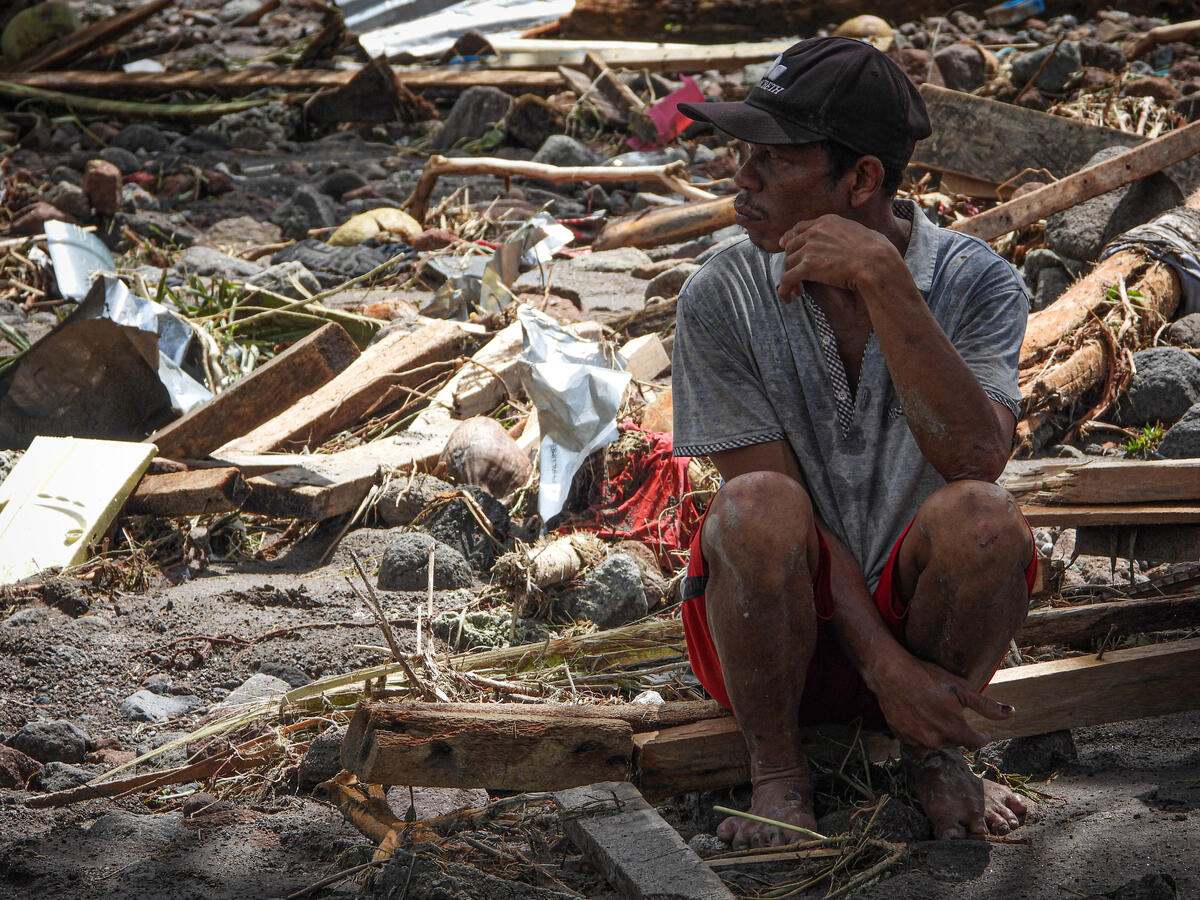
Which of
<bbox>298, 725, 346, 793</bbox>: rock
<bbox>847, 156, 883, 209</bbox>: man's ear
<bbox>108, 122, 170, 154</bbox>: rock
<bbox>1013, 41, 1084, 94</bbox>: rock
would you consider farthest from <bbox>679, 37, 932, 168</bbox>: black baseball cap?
<bbox>108, 122, 170, 154</bbox>: rock

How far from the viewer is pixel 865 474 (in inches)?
92.4

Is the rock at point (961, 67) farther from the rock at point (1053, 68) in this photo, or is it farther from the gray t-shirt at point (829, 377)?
the gray t-shirt at point (829, 377)

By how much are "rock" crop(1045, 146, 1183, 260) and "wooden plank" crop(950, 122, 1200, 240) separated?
29 cm

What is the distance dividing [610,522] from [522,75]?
7.83 m

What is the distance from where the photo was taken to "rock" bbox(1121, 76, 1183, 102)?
25.5ft

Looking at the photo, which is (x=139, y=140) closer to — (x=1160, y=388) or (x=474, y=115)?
(x=474, y=115)

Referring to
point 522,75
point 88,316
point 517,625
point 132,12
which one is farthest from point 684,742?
point 132,12

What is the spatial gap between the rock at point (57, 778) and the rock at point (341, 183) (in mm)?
6612

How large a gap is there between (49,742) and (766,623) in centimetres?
174

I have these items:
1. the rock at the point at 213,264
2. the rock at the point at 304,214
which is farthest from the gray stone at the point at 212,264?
the rock at the point at 304,214

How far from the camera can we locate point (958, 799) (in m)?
2.13

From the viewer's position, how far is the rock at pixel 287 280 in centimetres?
617

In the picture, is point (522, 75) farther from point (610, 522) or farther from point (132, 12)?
point (610, 522)

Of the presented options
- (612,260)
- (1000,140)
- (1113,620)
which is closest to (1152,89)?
(1000,140)
